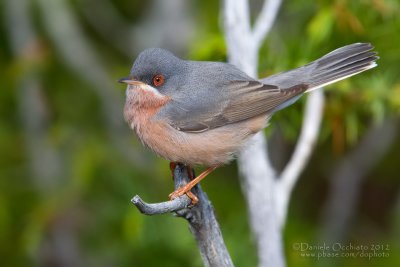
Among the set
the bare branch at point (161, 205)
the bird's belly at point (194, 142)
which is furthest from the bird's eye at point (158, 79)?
the bare branch at point (161, 205)

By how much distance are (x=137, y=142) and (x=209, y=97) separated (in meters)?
2.24

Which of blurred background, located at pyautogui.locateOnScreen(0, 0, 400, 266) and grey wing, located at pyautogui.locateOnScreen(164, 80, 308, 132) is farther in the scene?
blurred background, located at pyautogui.locateOnScreen(0, 0, 400, 266)

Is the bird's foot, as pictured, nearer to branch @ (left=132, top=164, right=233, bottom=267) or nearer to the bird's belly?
A: branch @ (left=132, top=164, right=233, bottom=267)

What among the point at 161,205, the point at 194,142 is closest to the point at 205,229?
the point at 161,205

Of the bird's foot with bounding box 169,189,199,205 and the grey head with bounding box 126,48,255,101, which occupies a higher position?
the grey head with bounding box 126,48,255,101

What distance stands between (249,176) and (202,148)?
397 millimetres

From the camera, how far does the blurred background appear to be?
6.36 m

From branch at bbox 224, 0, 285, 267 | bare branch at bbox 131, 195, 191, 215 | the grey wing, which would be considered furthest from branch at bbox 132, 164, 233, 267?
the grey wing

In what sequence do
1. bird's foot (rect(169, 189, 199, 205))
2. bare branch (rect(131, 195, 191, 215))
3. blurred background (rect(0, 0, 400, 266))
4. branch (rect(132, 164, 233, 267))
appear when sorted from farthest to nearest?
blurred background (rect(0, 0, 400, 266)), bird's foot (rect(169, 189, 199, 205)), branch (rect(132, 164, 233, 267)), bare branch (rect(131, 195, 191, 215))

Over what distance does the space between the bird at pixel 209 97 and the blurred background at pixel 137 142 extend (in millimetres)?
484

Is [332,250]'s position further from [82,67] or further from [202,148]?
[82,67]

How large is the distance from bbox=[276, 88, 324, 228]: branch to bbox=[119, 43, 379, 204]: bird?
6.9 inches

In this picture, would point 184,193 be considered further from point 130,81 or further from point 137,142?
point 137,142

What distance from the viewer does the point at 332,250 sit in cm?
701
